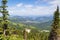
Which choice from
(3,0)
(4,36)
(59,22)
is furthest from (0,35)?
(59,22)

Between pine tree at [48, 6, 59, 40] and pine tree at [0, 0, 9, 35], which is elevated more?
pine tree at [0, 0, 9, 35]

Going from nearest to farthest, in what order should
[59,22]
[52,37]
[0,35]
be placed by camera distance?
[0,35]
[52,37]
[59,22]

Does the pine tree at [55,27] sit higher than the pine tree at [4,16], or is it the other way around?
the pine tree at [4,16]

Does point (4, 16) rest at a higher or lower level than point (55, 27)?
higher

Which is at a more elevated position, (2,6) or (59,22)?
(2,6)

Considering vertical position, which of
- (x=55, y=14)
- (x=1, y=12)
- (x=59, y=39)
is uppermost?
(x=1, y=12)

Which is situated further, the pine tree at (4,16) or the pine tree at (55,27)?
the pine tree at (55,27)

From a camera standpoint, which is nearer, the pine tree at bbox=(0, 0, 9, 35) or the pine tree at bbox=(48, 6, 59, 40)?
the pine tree at bbox=(0, 0, 9, 35)

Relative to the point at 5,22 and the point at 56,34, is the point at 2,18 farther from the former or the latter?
the point at 56,34

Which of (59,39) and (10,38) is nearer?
(10,38)

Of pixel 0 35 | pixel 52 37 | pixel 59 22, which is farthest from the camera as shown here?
pixel 59 22

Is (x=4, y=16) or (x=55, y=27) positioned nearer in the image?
(x=4, y=16)
